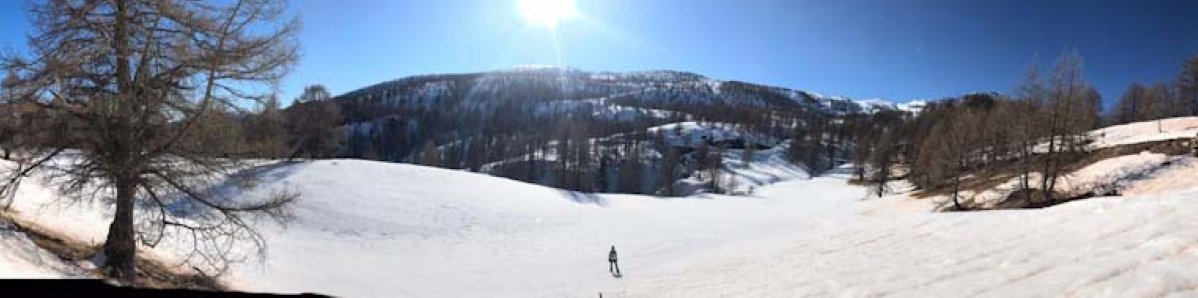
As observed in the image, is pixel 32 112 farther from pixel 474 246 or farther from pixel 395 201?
pixel 395 201

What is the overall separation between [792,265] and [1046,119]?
23.5 meters

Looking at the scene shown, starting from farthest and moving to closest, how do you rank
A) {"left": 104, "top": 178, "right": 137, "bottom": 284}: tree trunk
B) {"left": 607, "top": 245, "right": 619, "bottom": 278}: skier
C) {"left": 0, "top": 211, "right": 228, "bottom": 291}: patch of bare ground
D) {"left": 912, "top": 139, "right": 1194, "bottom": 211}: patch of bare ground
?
1. {"left": 912, "top": 139, "right": 1194, "bottom": 211}: patch of bare ground
2. {"left": 607, "top": 245, "right": 619, "bottom": 278}: skier
3. {"left": 104, "top": 178, "right": 137, "bottom": 284}: tree trunk
4. {"left": 0, "top": 211, "right": 228, "bottom": 291}: patch of bare ground

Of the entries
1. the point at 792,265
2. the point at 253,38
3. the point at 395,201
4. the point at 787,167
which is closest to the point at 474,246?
the point at 395,201

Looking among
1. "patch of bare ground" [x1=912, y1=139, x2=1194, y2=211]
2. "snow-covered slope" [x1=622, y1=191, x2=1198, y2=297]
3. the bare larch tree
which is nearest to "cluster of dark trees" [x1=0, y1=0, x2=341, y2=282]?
the bare larch tree

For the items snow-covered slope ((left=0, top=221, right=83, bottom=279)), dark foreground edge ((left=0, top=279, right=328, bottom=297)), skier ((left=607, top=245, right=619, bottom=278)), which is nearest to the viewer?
dark foreground edge ((left=0, top=279, right=328, bottom=297))

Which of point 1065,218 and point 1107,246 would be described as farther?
point 1065,218

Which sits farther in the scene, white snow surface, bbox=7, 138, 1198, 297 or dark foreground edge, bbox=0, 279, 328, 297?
white snow surface, bbox=7, 138, 1198, 297

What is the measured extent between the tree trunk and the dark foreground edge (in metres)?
15.9

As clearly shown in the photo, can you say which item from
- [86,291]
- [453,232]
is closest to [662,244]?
[453,232]

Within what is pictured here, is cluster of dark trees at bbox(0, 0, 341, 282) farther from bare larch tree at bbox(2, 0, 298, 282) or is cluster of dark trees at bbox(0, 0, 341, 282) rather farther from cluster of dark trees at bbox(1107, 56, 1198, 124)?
cluster of dark trees at bbox(1107, 56, 1198, 124)

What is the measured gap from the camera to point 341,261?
3130 centimetres

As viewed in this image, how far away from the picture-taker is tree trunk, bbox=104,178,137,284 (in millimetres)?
15664

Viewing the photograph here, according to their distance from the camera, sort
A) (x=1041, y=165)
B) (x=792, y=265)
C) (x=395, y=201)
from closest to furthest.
→ (x=792, y=265)
(x=395, y=201)
(x=1041, y=165)

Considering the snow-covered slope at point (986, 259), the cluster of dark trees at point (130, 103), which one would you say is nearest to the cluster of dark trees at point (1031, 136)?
the snow-covered slope at point (986, 259)
